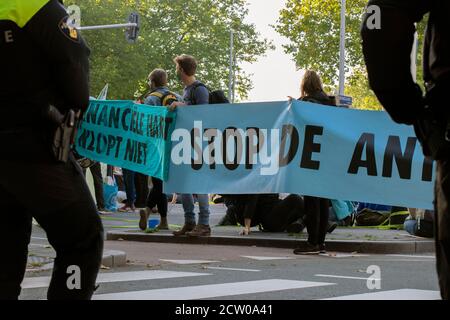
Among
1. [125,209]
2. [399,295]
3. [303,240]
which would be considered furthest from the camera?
[125,209]

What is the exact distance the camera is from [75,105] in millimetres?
3854

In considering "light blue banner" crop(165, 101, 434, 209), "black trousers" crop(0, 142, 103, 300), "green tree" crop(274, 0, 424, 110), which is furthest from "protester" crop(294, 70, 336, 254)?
"green tree" crop(274, 0, 424, 110)

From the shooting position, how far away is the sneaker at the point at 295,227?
43.1ft

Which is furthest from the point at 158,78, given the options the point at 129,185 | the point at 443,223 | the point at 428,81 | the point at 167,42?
the point at 167,42

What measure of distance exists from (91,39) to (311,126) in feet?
139

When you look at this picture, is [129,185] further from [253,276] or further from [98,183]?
[253,276]

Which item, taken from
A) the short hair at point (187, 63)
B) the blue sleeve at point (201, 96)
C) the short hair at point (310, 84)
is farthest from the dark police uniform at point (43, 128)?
the blue sleeve at point (201, 96)

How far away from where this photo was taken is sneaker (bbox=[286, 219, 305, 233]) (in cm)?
1314

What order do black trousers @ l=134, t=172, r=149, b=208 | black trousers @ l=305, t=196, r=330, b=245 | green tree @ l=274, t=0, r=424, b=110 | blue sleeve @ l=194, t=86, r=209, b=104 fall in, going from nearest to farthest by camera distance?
black trousers @ l=305, t=196, r=330, b=245 < blue sleeve @ l=194, t=86, r=209, b=104 < black trousers @ l=134, t=172, r=149, b=208 < green tree @ l=274, t=0, r=424, b=110

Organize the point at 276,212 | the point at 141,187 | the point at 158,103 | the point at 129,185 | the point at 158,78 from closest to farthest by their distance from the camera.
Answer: the point at 158,103 < the point at 158,78 < the point at 276,212 < the point at 129,185 < the point at 141,187

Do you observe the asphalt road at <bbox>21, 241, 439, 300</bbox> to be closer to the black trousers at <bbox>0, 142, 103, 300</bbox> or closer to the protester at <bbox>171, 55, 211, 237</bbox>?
the protester at <bbox>171, 55, 211, 237</bbox>

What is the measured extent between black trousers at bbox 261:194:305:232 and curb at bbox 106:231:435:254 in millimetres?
1216

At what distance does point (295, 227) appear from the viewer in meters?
13.2

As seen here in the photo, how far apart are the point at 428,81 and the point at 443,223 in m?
0.42
